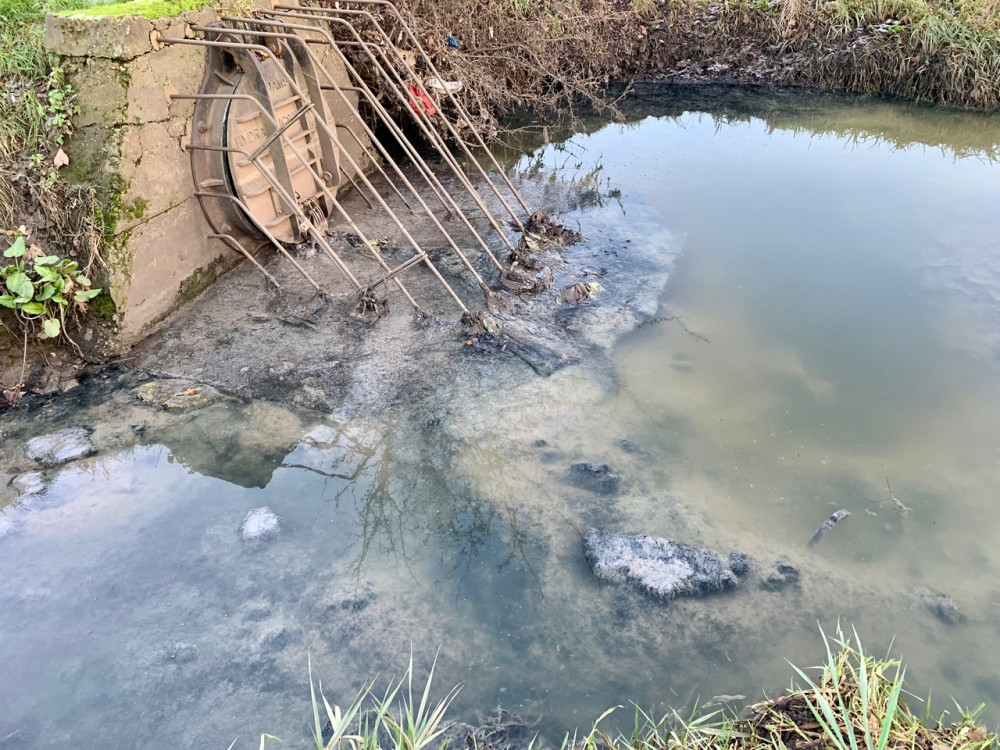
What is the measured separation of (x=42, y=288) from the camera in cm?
425

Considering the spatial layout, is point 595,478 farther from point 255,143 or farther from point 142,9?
point 142,9

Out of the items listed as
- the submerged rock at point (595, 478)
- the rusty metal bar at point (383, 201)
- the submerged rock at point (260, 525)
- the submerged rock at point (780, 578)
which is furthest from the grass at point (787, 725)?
the rusty metal bar at point (383, 201)

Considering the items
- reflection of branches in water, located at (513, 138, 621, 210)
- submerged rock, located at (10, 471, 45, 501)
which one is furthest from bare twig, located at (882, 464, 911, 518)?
submerged rock, located at (10, 471, 45, 501)

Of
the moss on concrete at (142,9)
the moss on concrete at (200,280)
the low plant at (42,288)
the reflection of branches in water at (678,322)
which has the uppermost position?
the moss on concrete at (142,9)

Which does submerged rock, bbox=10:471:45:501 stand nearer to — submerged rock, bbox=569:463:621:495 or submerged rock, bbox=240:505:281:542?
submerged rock, bbox=240:505:281:542

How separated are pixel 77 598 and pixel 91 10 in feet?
11.7

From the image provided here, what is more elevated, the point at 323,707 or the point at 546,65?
the point at 546,65

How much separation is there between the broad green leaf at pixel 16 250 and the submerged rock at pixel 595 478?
11.5 feet

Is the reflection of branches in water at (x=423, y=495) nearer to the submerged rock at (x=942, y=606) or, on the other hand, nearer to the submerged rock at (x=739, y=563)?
the submerged rock at (x=739, y=563)

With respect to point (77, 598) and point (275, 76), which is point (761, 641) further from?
point (275, 76)

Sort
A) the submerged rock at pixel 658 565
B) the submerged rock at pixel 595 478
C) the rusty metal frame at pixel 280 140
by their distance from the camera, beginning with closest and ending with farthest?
the submerged rock at pixel 658 565 → the submerged rock at pixel 595 478 → the rusty metal frame at pixel 280 140

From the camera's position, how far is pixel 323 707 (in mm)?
2725

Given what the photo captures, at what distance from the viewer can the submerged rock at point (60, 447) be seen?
3844 mm

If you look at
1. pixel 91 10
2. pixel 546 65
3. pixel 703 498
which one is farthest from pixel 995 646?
pixel 546 65
